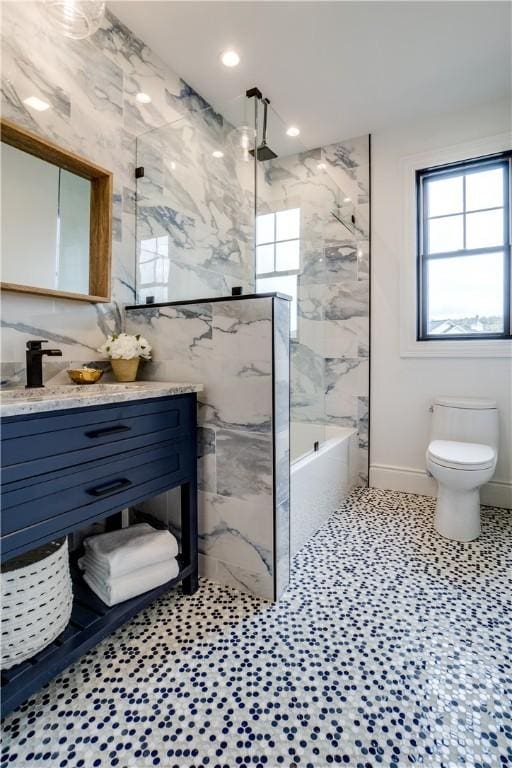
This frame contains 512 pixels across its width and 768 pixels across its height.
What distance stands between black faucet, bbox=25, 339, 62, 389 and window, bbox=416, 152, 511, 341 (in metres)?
2.50

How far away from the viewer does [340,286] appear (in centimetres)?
309

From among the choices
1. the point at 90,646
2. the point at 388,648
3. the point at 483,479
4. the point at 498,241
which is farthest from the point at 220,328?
the point at 498,241

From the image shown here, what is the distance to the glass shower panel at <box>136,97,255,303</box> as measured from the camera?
2104 millimetres

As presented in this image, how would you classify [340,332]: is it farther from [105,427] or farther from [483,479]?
[105,427]

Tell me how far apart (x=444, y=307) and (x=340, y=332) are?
0.78m

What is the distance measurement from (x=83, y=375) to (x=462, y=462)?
1975 mm

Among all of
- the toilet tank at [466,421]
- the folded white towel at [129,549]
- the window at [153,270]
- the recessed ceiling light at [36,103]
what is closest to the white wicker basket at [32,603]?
the folded white towel at [129,549]

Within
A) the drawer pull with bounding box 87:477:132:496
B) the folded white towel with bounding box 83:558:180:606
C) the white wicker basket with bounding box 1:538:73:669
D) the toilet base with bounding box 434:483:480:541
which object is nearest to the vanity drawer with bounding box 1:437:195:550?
the drawer pull with bounding box 87:477:132:496

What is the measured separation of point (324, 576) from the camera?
1804mm

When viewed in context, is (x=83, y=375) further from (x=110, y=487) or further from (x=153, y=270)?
(x=153, y=270)

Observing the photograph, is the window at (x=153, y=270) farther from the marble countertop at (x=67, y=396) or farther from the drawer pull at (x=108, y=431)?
the drawer pull at (x=108, y=431)

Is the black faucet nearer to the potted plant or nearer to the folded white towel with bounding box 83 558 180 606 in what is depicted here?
the potted plant

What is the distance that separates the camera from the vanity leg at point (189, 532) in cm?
163

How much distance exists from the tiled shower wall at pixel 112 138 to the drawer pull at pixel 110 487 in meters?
0.65
